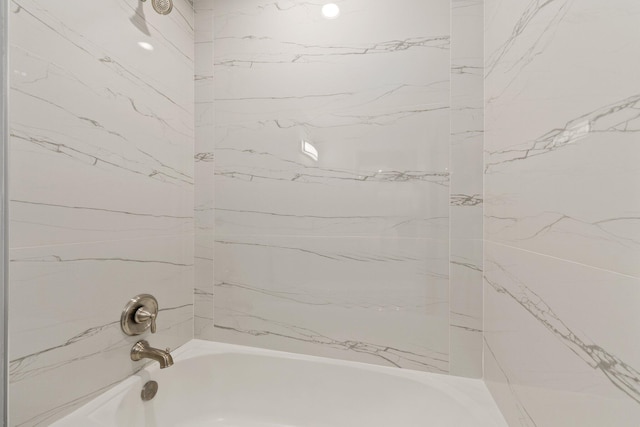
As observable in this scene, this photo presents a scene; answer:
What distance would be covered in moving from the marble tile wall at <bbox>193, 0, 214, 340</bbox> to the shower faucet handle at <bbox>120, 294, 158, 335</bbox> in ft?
0.99

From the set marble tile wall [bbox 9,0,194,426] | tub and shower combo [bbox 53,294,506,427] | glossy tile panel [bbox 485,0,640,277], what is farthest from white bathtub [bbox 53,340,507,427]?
glossy tile panel [bbox 485,0,640,277]

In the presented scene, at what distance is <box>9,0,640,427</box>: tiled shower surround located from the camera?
1.77ft

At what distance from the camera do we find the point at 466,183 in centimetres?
120

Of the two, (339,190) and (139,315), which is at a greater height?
(339,190)

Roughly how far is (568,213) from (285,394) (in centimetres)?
130

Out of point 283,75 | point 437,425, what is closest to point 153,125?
point 283,75

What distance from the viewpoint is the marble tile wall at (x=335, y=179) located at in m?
1.23

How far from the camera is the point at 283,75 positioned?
4.52 ft

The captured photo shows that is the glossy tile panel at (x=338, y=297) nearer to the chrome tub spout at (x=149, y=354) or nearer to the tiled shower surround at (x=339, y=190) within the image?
the tiled shower surround at (x=339, y=190)

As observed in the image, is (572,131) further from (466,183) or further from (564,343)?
(466,183)

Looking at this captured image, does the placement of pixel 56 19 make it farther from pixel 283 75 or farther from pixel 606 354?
pixel 606 354

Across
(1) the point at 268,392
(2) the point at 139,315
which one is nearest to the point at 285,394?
(1) the point at 268,392

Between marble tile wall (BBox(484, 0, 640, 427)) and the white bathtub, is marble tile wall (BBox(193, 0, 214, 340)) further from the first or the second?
marble tile wall (BBox(484, 0, 640, 427))

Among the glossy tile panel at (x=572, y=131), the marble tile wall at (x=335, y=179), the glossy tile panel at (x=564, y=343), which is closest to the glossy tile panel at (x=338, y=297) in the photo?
the marble tile wall at (x=335, y=179)
